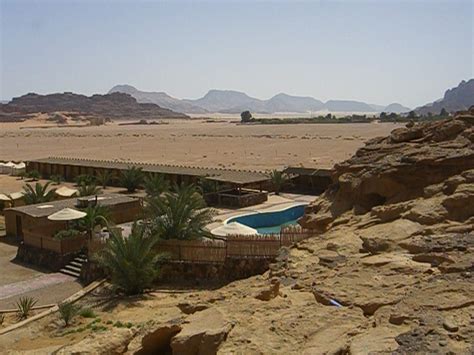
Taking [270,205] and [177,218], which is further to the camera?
[270,205]

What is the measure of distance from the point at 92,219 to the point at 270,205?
1180cm

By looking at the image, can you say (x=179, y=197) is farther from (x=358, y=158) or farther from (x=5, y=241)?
(x=5, y=241)

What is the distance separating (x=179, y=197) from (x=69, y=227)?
227 inches

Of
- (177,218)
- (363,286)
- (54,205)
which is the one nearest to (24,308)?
(177,218)

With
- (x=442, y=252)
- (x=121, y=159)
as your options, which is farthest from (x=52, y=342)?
(x=121, y=159)

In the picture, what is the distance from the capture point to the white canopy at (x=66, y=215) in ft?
75.6

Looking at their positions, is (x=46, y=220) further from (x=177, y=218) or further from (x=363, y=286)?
(x=363, y=286)

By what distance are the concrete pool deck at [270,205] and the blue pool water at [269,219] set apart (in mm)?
680

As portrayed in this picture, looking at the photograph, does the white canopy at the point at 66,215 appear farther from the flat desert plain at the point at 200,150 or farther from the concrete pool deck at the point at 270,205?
the flat desert plain at the point at 200,150

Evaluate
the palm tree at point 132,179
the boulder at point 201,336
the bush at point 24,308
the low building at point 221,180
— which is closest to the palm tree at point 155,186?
the low building at point 221,180

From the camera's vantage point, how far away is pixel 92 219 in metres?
23.4

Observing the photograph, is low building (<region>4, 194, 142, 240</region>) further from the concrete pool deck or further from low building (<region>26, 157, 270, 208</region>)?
low building (<region>26, 157, 270, 208</region>)

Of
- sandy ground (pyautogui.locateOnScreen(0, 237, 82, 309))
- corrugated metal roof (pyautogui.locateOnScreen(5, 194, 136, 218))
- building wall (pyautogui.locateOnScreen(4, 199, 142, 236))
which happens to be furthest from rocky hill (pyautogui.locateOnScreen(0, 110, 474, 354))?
corrugated metal roof (pyautogui.locateOnScreen(5, 194, 136, 218))

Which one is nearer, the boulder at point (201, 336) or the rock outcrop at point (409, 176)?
the boulder at point (201, 336)
